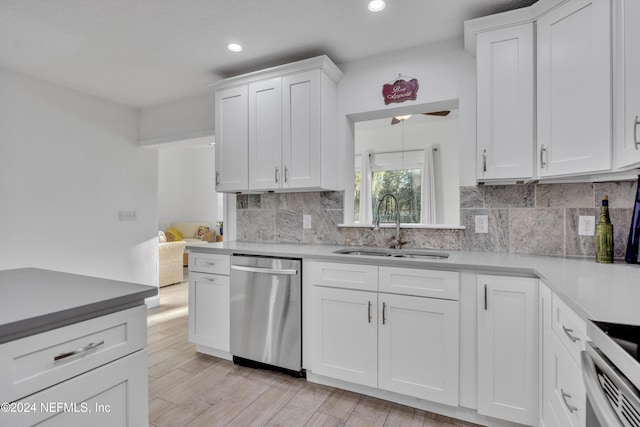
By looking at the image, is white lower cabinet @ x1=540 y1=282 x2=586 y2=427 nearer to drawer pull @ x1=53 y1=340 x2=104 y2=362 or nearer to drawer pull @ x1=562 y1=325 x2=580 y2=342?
drawer pull @ x1=562 y1=325 x2=580 y2=342

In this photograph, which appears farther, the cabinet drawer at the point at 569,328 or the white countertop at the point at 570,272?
the cabinet drawer at the point at 569,328

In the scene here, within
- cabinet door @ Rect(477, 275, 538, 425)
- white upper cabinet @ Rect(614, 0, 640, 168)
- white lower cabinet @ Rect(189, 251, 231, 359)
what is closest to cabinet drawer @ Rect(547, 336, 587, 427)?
cabinet door @ Rect(477, 275, 538, 425)

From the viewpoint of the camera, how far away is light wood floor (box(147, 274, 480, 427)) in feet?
6.05

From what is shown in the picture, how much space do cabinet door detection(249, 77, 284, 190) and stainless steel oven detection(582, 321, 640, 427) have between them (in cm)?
215

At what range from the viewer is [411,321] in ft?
6.25

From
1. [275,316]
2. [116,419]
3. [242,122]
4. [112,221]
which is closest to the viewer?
[116,419]

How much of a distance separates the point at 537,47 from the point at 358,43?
3.78 feet

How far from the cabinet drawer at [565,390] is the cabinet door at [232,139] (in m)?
2.31

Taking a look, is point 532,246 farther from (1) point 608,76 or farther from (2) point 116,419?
(2) point 116,419

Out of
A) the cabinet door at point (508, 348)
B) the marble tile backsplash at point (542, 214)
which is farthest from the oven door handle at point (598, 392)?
the marble tile backsplash at point (542, 214)

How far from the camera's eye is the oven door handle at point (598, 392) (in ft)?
2.18

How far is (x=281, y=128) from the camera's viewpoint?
261 centimetres

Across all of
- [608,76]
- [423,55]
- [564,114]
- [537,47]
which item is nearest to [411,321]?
[564,114]

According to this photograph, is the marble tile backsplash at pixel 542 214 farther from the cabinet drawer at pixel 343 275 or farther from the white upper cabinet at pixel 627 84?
the cabinet drawer at pixel 343 275
